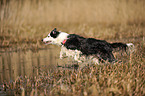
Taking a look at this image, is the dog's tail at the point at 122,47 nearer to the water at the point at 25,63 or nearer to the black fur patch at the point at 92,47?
the black fur patch at the point at 92,47

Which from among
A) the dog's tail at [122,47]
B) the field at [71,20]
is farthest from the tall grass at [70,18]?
the dog's tail at [122,47]

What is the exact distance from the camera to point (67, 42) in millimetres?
6875

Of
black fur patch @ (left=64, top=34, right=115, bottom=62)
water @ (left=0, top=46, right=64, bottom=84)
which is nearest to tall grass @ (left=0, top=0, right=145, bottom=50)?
water @ (left=0, top=46, right=64, bottom=84)

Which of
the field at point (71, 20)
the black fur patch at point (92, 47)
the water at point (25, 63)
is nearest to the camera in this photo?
the black fur patch at point (92, 47)

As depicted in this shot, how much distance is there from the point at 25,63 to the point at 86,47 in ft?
7.77

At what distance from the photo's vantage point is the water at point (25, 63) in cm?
629

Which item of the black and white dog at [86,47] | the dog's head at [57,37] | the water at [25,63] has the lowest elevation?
the water at [25,63]

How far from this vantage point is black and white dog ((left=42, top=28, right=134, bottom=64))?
6.19 m

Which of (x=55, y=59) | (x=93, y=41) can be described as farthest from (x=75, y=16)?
(x=93, y=41)

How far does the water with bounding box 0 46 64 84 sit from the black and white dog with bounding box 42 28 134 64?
27.3 inches

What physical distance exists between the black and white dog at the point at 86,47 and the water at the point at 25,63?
0.69 m

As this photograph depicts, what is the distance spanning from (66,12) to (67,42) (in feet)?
25.9

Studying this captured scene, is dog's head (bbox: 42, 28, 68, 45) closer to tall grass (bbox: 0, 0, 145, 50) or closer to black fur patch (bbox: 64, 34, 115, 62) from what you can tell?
black fur patch (bbox: 64, 34, 115, 62)

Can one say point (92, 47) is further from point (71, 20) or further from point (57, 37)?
point (71, 20)
